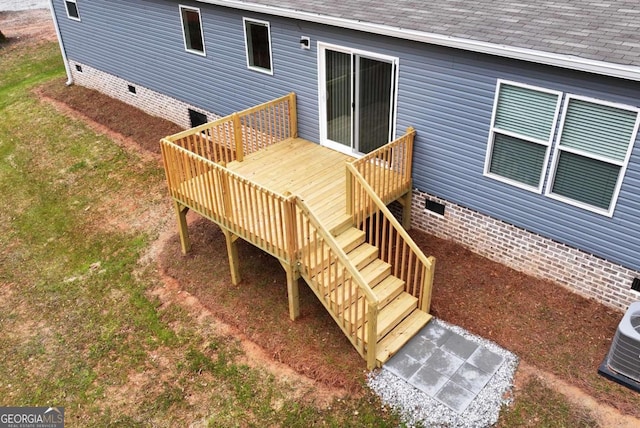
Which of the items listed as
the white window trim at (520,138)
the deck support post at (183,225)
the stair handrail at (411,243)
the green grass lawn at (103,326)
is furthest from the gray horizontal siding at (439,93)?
the green grass lawn at (103,326)

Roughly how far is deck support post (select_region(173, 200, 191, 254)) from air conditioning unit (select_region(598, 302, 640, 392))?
22.8 feet

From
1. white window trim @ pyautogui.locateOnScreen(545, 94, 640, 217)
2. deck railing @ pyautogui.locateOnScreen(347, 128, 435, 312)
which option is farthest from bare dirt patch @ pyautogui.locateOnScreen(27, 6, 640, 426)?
white window trim @ pyautogui.locateOnScreen(545, 94, 640, 217)

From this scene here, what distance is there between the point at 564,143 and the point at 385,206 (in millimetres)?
2683

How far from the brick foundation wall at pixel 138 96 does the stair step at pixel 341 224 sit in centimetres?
596

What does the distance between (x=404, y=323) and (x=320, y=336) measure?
49.3 inches

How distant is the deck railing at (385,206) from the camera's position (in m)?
7.57

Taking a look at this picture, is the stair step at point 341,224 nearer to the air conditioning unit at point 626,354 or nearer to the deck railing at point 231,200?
the deck railing at point 231,200

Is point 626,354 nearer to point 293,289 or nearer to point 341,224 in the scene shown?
point 341,224

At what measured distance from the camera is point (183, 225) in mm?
9625

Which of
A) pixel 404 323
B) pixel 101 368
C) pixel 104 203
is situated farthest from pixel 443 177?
pixel 104 203

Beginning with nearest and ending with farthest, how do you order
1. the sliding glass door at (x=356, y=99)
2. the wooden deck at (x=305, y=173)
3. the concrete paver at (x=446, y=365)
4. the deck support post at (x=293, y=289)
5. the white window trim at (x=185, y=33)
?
the concrete paver at (x=446, y=365) → the deck support post at (x=293, y=289) → the wooden deck at (x=305, y=173) → the sliding glass door at (x=356, y=99) → the white window trim at (x=185, y=33)

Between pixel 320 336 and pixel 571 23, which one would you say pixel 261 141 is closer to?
pixel 320 336

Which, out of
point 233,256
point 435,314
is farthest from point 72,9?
point 435,314

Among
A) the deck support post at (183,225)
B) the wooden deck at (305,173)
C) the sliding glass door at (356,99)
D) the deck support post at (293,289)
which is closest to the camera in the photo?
the deck support post at (293,289)
